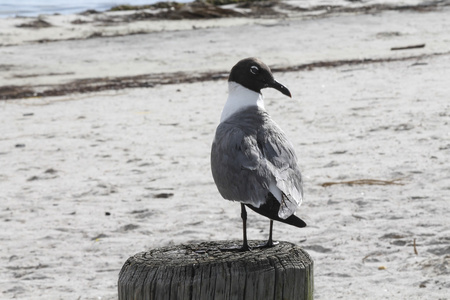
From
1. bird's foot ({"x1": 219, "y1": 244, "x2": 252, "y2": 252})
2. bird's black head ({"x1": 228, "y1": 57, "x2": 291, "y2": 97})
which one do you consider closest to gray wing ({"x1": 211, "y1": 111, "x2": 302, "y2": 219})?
bird's foot ({"x1": 219, "y1": 244, "x2": 252, "y2": 252})

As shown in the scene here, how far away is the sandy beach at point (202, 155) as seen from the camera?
5.66 metres

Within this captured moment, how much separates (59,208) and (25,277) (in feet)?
5.38

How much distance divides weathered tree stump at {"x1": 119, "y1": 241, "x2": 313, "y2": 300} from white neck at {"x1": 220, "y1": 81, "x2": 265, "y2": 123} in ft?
3.21

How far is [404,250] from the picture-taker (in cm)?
560

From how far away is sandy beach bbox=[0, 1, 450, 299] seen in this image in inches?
223

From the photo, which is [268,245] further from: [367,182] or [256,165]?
[367,182]

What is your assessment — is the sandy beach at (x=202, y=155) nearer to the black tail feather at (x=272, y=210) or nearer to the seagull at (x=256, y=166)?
the seagull at (x=256, y=166)

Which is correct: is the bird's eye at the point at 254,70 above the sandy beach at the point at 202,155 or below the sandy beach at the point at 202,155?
above

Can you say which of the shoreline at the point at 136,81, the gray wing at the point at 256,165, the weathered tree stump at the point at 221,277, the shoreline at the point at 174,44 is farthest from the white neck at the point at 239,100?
the shoreline at the point at 174,44

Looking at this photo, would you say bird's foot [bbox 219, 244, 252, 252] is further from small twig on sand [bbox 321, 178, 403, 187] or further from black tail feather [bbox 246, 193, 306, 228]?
small twig on sand [bbox 321, 178, 403, 187]

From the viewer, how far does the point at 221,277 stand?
2.72m

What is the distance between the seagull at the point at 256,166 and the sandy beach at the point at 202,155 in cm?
182

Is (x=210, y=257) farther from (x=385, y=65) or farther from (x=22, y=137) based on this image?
(x=385, y=65)

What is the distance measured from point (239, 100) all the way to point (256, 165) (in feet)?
2.06
